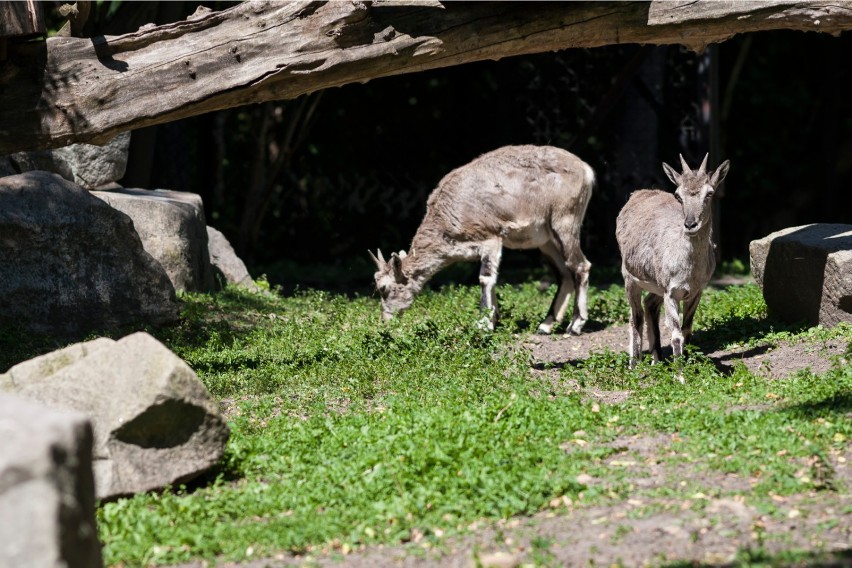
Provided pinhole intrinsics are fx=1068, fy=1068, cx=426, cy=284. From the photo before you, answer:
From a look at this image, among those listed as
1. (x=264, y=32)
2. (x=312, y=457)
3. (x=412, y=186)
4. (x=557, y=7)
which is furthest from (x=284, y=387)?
(x=412, y=186)

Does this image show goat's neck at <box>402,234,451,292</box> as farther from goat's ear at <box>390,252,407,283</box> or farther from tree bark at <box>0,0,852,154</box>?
tree bark at <box>0,0,852,154</box>

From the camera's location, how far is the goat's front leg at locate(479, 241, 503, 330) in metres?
12.0

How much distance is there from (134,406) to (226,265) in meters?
8.75

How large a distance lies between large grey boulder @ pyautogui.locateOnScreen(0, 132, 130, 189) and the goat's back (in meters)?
4.28

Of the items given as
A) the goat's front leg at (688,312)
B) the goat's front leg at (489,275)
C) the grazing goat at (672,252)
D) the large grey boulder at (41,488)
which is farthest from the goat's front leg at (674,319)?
the large grey boulder at (41,488)

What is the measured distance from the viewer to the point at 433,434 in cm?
702

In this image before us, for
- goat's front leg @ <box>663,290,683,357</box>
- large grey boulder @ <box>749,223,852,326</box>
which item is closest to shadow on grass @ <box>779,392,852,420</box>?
goat's front leg @ <box>663,290,683,357</box>

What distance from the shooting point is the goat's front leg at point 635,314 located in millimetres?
9586

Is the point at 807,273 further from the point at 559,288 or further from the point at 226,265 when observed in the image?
the point at 226,265

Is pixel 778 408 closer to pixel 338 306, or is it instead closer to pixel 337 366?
pixel 337 366

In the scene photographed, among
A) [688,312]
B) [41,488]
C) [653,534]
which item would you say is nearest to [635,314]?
[688,312]

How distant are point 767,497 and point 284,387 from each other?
4.50m

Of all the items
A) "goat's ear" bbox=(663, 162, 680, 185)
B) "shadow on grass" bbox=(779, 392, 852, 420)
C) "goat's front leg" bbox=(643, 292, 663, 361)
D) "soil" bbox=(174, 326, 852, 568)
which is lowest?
"goat's front leg" bbox=(643, 292, 663, 361)

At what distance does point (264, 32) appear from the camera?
8672 mm
